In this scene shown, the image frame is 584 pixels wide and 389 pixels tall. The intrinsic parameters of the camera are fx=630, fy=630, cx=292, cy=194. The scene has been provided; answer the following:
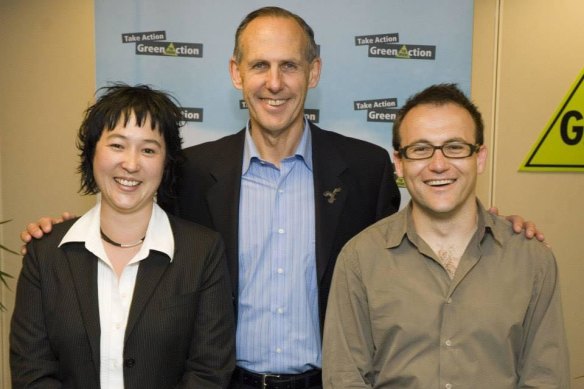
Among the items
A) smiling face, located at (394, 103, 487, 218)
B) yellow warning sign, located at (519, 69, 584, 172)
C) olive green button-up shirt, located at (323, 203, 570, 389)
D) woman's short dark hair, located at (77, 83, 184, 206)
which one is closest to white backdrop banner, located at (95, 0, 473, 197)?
yellow warning sign, located at (519, 69, 584, 172)

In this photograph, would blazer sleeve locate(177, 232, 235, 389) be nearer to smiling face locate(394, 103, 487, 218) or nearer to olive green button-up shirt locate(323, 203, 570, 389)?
olive green button-up shirt locate(323, 203, 570, 389)

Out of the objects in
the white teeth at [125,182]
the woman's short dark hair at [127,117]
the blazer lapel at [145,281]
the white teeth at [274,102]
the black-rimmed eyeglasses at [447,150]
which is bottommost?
the blazer lapel at [145,281]

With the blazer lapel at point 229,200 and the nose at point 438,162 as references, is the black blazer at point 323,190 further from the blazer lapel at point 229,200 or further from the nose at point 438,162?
the nose at point 438,162

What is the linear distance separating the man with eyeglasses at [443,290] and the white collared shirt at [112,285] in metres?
0.61

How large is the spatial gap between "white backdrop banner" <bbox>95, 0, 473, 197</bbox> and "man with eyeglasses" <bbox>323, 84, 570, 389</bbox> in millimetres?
1165

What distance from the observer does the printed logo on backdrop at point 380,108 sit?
3.26 metres

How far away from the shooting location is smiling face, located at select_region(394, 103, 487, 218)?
198cm

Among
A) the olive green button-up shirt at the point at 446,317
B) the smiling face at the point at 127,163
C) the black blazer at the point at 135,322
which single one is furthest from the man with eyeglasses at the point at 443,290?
the smiling face at the point at 127,163

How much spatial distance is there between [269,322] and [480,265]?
0.78 metres

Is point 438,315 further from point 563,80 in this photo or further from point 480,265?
point 563,80

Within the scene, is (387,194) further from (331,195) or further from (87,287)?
(87,287)

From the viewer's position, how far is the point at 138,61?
3.22 meters

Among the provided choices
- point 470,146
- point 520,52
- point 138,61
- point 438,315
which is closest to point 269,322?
point 438,315

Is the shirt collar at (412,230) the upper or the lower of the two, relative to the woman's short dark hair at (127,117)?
lower
